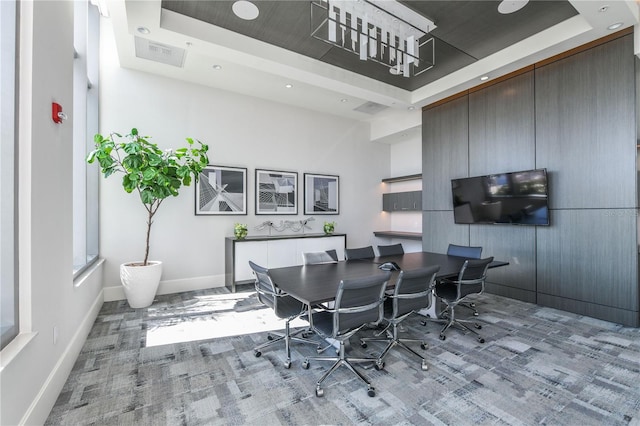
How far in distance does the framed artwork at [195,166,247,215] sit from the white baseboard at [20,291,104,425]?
8.02 ft

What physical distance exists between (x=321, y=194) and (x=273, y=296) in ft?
13.3

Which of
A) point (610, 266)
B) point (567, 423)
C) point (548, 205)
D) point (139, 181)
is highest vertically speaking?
point (139, 181)

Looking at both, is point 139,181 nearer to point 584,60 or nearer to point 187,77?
point 187,77

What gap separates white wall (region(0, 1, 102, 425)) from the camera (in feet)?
5.67

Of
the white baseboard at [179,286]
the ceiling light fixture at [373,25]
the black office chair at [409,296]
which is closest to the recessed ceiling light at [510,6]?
the ceiling light fixture at [373,25]

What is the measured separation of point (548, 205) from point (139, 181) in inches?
224

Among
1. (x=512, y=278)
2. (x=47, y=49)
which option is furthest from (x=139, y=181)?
(x=512, y=278)

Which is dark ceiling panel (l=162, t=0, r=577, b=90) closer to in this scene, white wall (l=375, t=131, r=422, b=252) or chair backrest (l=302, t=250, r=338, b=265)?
white wall (l=375, t=131, r=422, b=252)

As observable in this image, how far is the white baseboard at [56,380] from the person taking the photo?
5.90ft

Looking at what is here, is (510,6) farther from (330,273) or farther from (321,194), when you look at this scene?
(321,194)

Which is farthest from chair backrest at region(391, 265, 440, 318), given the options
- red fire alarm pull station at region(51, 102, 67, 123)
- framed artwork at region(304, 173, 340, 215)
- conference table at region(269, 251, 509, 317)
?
framed artwork at region(304, 173, 340, 215)

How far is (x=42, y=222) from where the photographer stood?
6.49ft

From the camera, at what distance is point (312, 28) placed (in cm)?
358

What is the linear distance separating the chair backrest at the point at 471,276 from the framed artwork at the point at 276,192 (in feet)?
12.2
